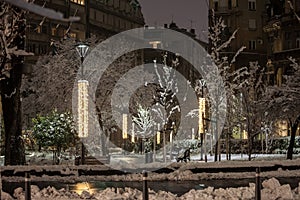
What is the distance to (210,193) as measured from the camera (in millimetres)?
14180

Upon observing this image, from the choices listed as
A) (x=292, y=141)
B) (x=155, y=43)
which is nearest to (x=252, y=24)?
(x=155, y=43)

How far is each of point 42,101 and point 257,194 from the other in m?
37.4

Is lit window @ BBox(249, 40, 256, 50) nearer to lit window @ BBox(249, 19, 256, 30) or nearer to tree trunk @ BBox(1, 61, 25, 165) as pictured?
lit window @ BBox(249, 19, 256, 30)

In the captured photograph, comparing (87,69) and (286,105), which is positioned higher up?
(87,69)

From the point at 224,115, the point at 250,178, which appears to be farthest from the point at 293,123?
the point at 250,178

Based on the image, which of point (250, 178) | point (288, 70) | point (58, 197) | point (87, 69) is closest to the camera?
point (58, 197)

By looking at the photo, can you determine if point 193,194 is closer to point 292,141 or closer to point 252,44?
point 292,141

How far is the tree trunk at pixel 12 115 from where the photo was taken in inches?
997

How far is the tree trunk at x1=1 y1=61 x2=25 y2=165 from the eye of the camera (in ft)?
83.1

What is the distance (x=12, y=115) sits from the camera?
25328 millimetres

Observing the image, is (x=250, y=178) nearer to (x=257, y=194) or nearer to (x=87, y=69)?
(x=257, y=194)

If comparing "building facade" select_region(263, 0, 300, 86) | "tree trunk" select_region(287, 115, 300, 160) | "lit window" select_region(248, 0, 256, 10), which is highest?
"lit window" select_region(248, 0, 256, 10)

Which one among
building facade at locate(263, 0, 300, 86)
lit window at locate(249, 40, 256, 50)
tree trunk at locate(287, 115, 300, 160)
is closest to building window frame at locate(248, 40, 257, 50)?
lit window at locate(249, 40, 256, 50)

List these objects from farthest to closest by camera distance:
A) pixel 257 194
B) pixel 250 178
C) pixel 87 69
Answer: pixel 87 69 → pixel 250 178 → pixel 257 194
